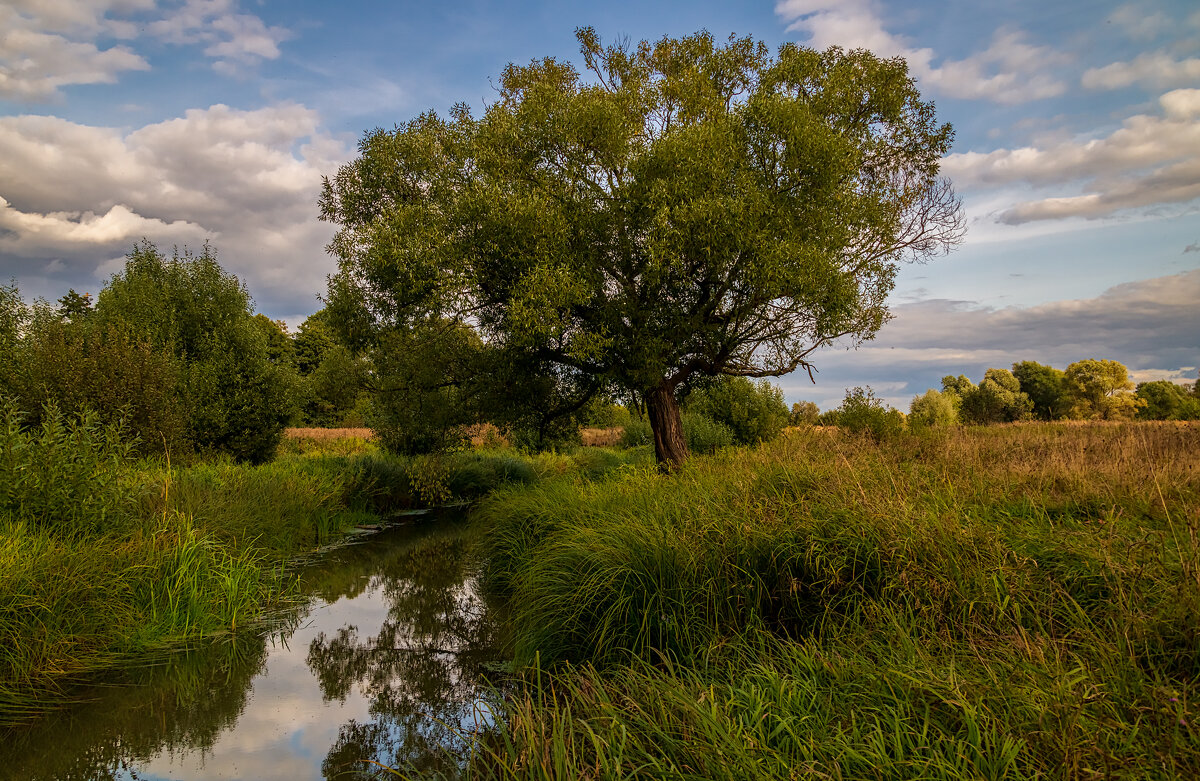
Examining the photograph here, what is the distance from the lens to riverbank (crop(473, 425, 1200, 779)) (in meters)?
2.97

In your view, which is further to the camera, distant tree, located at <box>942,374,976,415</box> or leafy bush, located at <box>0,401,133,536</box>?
distant tree, located at <box>942,374,976,415</box>

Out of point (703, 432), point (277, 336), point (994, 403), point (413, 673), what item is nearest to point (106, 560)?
point (413, 673)

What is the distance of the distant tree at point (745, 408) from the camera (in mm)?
25594

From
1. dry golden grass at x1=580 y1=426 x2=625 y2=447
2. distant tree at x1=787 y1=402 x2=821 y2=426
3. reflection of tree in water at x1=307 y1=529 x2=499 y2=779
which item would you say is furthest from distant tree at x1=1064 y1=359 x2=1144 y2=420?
reflection of tree in water at x1=307 y1=529 x2=499 y2=779

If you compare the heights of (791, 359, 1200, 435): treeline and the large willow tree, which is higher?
the large willow tree

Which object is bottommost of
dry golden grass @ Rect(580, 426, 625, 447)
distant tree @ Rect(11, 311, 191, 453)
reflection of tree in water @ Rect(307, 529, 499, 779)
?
reflection of tree in water @ Rect(307, 529, 499, 779)

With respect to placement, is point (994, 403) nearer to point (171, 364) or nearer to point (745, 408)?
point (745, 408)

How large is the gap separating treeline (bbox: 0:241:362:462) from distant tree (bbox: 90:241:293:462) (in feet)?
0.11

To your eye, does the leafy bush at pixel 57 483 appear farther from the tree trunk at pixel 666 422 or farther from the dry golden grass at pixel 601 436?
the dry golden grass at pixel 601 436

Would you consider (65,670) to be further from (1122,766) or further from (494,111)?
(494,111)

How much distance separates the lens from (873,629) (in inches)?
181

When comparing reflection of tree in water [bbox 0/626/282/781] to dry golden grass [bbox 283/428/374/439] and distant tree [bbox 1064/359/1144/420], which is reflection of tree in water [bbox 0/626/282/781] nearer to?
dry golden grass [bbox 283/428/374/439]

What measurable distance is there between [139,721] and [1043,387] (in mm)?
50471

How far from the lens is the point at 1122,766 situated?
269 cm
